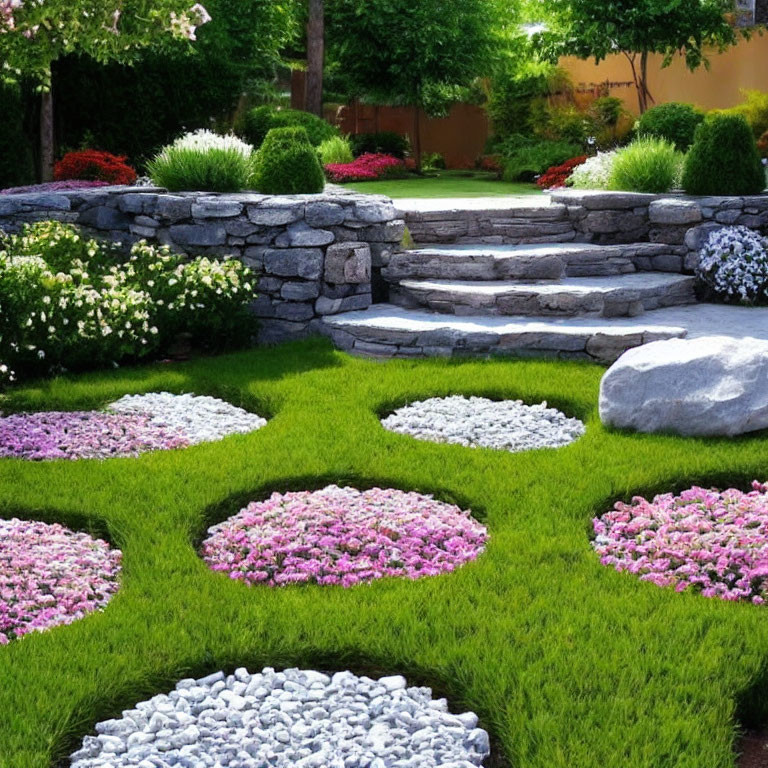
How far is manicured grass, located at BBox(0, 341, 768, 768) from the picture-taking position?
3.22 m

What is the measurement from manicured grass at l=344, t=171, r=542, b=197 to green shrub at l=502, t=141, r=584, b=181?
0.28m

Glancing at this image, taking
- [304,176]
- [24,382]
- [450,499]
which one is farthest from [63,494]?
[304,176]

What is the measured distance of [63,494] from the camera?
5070 millimetres

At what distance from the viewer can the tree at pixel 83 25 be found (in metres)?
6.12

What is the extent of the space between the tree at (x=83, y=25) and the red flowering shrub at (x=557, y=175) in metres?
8.22

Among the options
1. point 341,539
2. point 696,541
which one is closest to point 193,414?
point 341,539

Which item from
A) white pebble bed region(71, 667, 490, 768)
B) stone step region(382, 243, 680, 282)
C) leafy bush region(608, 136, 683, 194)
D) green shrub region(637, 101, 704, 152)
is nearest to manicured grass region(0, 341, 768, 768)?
white pebble bed region(71, 667, 490, 768)

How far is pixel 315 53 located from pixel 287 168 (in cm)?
982

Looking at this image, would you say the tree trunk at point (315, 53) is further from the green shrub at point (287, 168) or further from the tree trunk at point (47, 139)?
the green shrub at point (287, 168)

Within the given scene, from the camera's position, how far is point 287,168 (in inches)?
355

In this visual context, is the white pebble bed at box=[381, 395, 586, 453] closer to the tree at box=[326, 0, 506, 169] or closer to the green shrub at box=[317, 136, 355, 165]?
the green shrub at box=[317, 136, 355, 165]

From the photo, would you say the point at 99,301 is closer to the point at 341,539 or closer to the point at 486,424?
the point at 486,424

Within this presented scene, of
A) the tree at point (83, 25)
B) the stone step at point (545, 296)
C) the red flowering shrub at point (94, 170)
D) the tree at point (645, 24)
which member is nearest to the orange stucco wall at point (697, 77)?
the tree at point (645, 24)

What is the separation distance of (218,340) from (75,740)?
5.17 m
